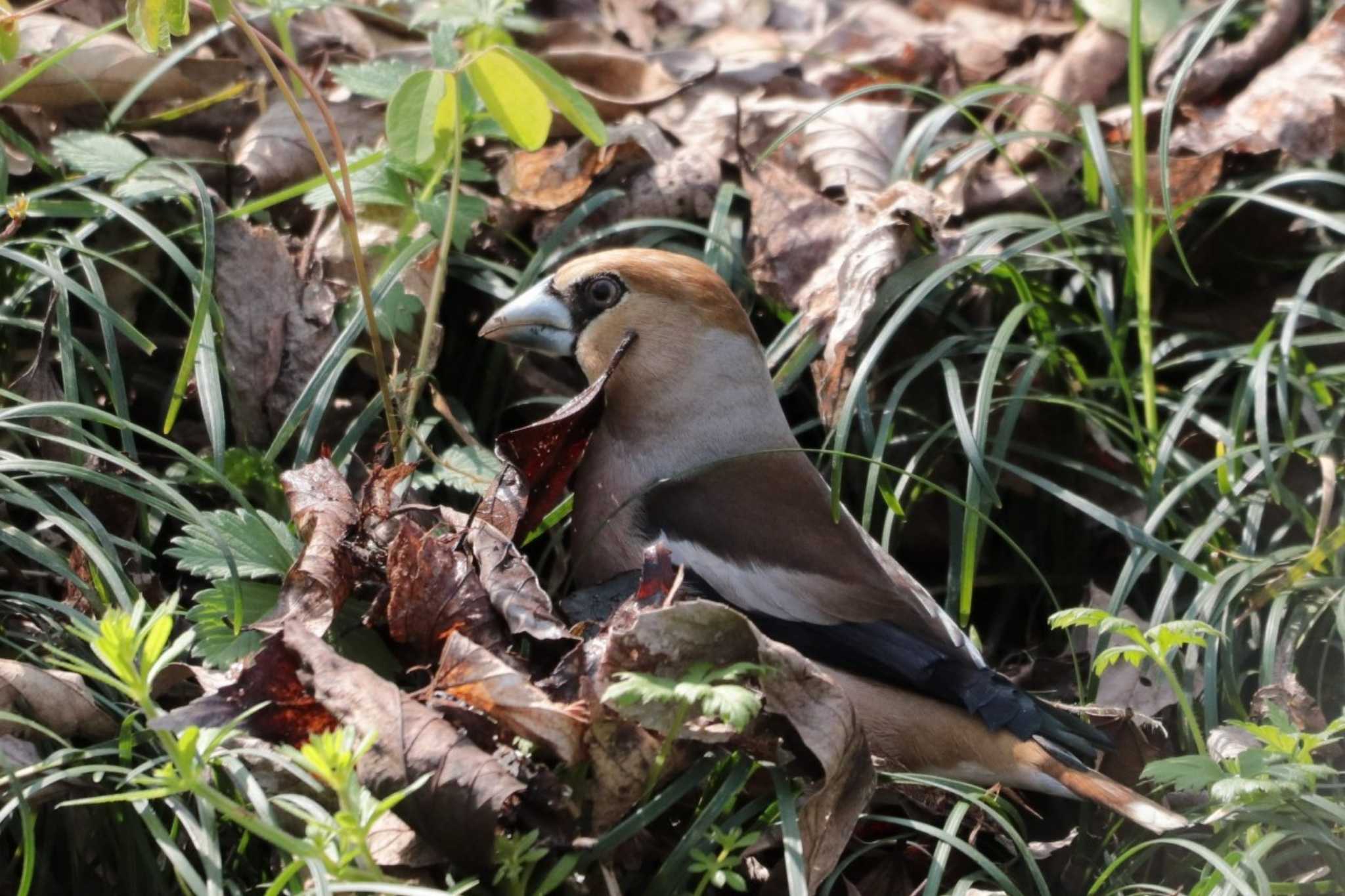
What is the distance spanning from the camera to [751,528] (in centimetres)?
310

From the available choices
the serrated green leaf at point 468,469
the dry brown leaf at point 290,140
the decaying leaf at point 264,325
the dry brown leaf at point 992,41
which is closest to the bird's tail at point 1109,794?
the serrated green leaf at point 468,469

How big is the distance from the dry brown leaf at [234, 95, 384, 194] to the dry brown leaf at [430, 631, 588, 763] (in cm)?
191

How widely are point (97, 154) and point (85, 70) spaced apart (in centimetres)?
48

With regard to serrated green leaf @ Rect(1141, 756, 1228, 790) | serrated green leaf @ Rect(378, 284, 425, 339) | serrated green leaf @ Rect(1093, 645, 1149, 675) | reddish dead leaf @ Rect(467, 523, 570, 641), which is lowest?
serrated green leaf @ Rect(1141, 756, 1228, 790)

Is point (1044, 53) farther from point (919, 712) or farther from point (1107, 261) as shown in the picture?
point (919, 712)

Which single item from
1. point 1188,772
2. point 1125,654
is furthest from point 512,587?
point 1188,772

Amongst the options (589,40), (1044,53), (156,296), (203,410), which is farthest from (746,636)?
(1044,53)

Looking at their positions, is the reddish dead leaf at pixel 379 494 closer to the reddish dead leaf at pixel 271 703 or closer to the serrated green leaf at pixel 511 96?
the reddish dead leaf at pixel 271 703

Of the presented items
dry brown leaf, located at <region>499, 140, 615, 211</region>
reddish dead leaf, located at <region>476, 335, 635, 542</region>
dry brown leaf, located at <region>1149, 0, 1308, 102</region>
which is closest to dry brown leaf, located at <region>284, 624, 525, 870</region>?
reddish dead leaf, located at <region>476, 335, 635, 542</region>

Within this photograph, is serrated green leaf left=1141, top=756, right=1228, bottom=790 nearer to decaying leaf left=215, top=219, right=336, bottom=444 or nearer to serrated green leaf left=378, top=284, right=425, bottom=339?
serrated green leaf left=378, top=284, right=425, bottom=339

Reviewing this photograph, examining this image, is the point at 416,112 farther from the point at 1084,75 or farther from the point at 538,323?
the point at 1084,75

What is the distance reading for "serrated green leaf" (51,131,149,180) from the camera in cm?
338

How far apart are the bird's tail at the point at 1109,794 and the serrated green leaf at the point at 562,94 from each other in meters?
1.60

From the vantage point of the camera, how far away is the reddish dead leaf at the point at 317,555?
8.55 ft
